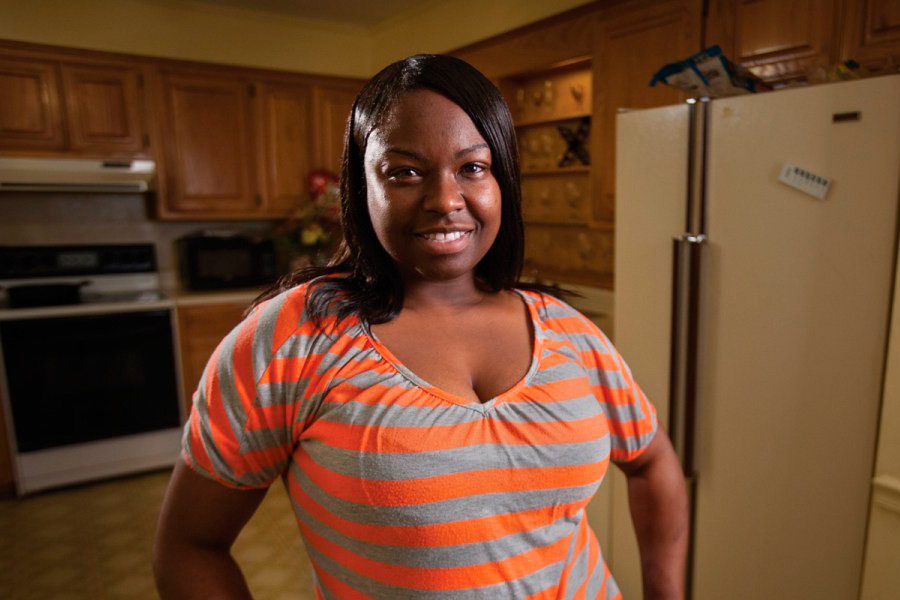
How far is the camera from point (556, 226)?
304cm

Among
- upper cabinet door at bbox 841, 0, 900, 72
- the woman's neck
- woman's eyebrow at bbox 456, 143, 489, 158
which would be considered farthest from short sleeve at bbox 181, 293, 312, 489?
upper cabinet door at bbox 841, 0, 900, 72

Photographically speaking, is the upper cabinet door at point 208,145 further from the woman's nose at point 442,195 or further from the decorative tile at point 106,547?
the woman's nose at point 442,195

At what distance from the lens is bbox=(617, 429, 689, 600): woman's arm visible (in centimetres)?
83

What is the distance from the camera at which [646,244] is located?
5.67 feet

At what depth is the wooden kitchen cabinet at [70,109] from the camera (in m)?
2.92

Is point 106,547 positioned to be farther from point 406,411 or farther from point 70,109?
point 406,411

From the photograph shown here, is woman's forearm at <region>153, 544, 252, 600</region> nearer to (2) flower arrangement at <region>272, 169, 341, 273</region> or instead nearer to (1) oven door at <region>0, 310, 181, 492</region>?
(1) oven door at <region>0, 310, 181, 492</region>

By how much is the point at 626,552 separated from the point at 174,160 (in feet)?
9.67

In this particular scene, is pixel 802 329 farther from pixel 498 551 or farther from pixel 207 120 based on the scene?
pixel 207 120

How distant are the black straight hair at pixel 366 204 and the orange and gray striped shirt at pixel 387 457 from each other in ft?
0.18

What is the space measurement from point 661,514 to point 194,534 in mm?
594

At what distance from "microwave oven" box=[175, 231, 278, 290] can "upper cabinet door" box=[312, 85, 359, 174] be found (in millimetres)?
641

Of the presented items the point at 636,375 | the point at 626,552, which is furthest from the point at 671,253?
the point at 626,552

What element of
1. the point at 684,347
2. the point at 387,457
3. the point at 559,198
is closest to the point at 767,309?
the point at 684,347
